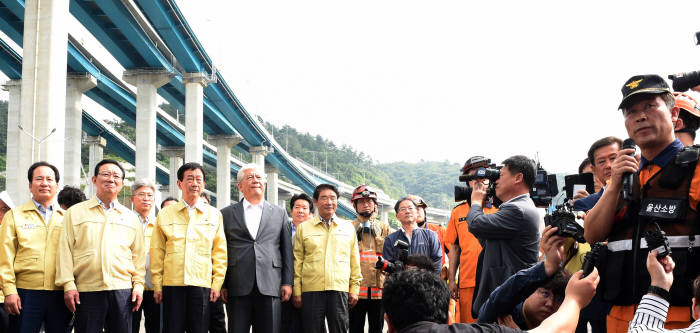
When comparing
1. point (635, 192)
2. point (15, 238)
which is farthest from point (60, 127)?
point (635, 192)

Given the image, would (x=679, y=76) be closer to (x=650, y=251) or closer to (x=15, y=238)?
(x=650, y=251)

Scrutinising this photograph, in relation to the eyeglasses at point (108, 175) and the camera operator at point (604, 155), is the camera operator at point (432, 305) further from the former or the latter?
the eyeglasses at point (108, 175)

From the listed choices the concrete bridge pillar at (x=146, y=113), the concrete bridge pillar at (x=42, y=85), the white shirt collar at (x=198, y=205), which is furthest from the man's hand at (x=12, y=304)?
the concrete bridge pillar at (x=146, y=113)

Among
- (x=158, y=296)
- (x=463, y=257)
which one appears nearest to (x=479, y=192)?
(x=463, y=257)

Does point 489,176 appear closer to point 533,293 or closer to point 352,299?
point 533,293

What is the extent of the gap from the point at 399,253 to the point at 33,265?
3371mm

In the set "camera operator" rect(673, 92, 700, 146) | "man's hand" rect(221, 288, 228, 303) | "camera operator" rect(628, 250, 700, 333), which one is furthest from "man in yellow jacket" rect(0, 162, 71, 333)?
"camera operator" rect(673, 92, 700, 146)

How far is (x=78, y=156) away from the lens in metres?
28.1

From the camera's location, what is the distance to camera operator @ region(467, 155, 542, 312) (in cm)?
386

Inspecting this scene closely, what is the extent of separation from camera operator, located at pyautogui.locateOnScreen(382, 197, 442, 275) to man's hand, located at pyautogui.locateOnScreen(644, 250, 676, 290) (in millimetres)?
4623

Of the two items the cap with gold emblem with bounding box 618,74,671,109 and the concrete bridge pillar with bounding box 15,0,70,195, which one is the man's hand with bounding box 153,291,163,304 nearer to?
the cap with gold emblem with bounding box 618,74,671,109

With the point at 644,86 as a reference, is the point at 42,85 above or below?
above

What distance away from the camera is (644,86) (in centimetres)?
246

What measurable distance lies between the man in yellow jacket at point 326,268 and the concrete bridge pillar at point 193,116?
79.5 ft
